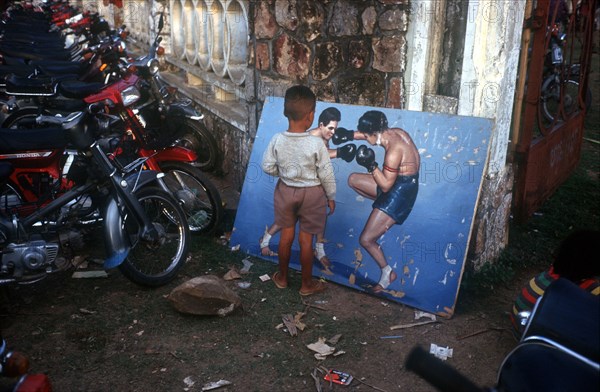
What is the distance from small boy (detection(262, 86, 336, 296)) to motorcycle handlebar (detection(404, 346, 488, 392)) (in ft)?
8.38

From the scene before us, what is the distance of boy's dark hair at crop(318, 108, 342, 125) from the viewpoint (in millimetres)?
4445

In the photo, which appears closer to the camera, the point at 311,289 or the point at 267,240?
the point at 311,289

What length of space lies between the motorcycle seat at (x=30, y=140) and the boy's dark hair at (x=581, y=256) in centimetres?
334

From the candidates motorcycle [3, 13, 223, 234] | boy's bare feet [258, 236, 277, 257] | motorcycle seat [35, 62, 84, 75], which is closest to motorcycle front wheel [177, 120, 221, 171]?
motorcycle [3, 13, 223, 234]

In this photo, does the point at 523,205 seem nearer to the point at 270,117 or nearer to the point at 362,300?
the point at 362,300

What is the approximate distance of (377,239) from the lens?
414cm

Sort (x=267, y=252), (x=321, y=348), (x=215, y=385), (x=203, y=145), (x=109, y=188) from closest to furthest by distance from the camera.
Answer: (x=215, y=385), (x=321, y=348), (x=109, y=188), (x=267, y=252), (x=203, y=145)

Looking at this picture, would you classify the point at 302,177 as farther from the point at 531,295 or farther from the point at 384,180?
the point at 531,295

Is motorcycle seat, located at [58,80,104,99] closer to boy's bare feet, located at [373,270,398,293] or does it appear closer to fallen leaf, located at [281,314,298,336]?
fallen leaf, located at [281,314,298,336]

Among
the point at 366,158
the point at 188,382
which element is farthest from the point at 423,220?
the point at 188,382

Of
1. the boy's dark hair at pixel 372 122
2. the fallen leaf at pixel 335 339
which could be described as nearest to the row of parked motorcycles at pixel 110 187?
the fallen leaf at pixel 335 339

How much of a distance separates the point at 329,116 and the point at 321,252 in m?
1.06

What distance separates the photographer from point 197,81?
7805 mm

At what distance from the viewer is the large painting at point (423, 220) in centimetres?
383
